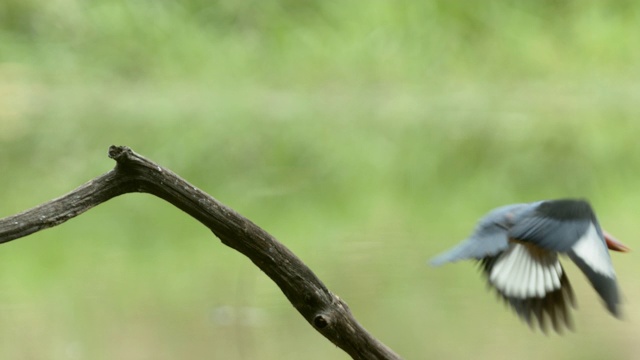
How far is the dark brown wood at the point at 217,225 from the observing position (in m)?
1.01

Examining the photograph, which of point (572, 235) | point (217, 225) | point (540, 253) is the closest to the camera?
point (217, 225)

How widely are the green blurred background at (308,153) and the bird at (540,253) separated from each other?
738 millimetres

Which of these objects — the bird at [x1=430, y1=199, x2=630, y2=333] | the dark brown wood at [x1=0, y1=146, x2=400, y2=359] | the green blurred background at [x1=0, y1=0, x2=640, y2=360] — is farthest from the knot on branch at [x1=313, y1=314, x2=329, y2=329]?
the green blurred background at [x1=0, y1=0, x2=640, y2=360]

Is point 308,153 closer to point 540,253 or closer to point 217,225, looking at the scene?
point 540,253

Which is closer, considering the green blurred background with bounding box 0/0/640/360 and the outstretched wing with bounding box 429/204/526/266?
the outstretched wing with bounding box 429/204/526/266

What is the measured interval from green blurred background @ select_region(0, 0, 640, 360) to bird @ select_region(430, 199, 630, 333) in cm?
74

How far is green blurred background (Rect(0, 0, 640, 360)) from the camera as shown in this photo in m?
2.20

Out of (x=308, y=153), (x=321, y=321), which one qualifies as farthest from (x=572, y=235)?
(x=308, y=153)

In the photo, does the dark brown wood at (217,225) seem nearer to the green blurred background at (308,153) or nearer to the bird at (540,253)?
the bird at (540,253)

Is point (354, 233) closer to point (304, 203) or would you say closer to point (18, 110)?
point (304, 203)

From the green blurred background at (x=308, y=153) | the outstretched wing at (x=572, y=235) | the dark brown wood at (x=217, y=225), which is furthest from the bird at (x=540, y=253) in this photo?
the green blurred background at (x=308, y=153)

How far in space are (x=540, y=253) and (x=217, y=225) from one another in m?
0.40

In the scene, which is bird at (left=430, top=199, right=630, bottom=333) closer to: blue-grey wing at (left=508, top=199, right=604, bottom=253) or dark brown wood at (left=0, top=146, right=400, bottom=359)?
blue-grey wing at (left=508, top=199, right=604, bottom=253)

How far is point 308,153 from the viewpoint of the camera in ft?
14.5
